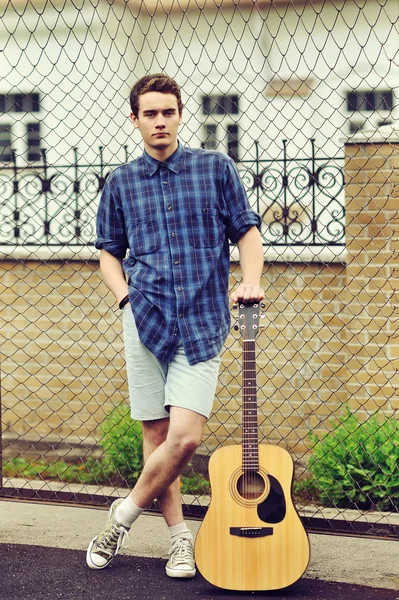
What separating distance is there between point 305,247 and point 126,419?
1512mm

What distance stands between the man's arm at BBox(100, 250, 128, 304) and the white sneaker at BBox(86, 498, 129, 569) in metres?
0.94

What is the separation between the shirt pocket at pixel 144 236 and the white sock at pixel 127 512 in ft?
3.44

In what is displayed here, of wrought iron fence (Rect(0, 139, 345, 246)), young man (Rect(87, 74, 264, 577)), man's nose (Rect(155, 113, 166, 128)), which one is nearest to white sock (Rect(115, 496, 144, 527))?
young man (Rect(87, 74, 264, 577))

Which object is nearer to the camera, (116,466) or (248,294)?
(248,294)

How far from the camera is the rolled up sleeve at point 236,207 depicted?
4.24 m

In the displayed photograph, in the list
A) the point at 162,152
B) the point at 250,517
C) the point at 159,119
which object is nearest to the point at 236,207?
the point at 162,152

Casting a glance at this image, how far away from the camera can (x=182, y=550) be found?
4.41 meters

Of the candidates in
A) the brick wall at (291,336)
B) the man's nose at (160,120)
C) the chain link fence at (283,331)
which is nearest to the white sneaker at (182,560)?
the chain link fence at (283,331)

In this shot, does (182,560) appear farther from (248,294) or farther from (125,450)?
(125,450)

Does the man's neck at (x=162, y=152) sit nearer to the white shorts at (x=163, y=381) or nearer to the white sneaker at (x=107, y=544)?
the white shorts at (x=163, y=381)

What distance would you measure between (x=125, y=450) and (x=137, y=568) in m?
1.45

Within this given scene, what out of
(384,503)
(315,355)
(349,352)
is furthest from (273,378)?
(384,503)

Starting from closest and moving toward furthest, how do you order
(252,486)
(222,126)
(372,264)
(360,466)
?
1. (252,486)
2. (360,466)
3. (222,126)
4. (372,264)

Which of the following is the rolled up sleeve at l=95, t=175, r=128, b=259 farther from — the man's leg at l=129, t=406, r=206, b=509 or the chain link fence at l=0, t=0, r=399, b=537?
the man's leg at l=129, t=406, r=206, b=509
